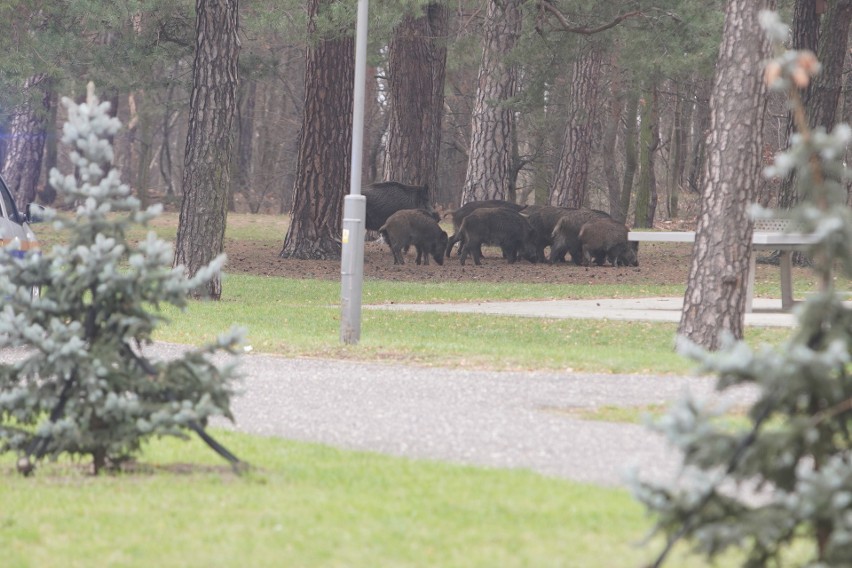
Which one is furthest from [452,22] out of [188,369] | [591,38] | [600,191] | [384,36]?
[188,369]

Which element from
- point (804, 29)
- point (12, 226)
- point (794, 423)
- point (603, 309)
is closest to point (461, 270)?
point (603, 309)

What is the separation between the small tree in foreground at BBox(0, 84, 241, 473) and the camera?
6.77m

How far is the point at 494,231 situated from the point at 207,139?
28.8 feet

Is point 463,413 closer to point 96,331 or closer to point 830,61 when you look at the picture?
point 96,331

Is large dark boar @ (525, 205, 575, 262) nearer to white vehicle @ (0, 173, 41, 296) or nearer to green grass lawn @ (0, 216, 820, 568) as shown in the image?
white vehicle @ (0, 173, 41, 296)

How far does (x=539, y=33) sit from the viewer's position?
27594 millimetres

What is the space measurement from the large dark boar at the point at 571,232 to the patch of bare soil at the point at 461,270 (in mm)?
280

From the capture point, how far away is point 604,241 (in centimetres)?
2711

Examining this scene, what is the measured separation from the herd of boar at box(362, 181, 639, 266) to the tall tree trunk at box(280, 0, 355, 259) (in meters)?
1.08

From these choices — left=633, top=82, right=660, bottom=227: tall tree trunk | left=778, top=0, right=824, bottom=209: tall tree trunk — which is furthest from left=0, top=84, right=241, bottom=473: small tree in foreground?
left=633, top=82, right=660, bottom=227: tall tree trunk

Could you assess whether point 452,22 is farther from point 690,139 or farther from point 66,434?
point 66,434

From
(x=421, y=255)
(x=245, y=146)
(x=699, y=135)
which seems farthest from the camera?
(x=245, y=146)

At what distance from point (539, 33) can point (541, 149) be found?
762 inches

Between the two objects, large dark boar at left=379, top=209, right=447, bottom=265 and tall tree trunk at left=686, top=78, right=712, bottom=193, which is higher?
tall tree trunk at left=686, top=78, right=712, bottom=193
